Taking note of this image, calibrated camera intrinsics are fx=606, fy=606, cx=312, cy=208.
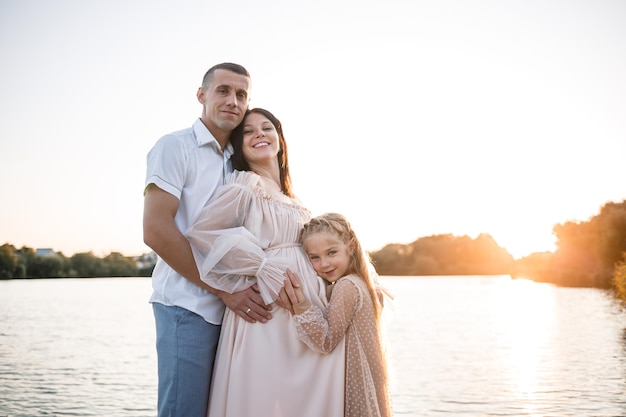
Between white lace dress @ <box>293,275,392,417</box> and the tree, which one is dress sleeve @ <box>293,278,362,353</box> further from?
the tree

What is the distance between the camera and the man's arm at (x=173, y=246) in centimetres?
330

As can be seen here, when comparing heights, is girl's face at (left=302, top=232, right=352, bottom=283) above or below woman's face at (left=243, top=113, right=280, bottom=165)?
below

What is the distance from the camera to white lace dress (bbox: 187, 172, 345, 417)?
10.9 feet

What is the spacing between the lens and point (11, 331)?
2373 centimetres

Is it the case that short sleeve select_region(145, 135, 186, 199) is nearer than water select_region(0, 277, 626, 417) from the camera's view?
Yes

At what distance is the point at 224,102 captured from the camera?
12.2ft

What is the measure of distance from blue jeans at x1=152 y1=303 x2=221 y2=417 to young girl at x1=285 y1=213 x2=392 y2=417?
55 centimetres

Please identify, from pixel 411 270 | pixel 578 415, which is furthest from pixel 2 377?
pixel 411 270

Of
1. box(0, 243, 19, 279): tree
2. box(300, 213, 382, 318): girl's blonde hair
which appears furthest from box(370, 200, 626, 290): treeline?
box(0, 243, 19, 279): tree

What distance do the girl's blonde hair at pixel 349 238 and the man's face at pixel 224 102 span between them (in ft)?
2.61

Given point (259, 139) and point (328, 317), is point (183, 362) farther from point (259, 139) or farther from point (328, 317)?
point (259, 139)

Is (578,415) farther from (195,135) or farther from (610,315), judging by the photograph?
(610,315)

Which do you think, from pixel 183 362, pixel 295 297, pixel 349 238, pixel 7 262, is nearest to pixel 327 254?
pixel 349 238

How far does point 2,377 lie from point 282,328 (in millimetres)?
13500
